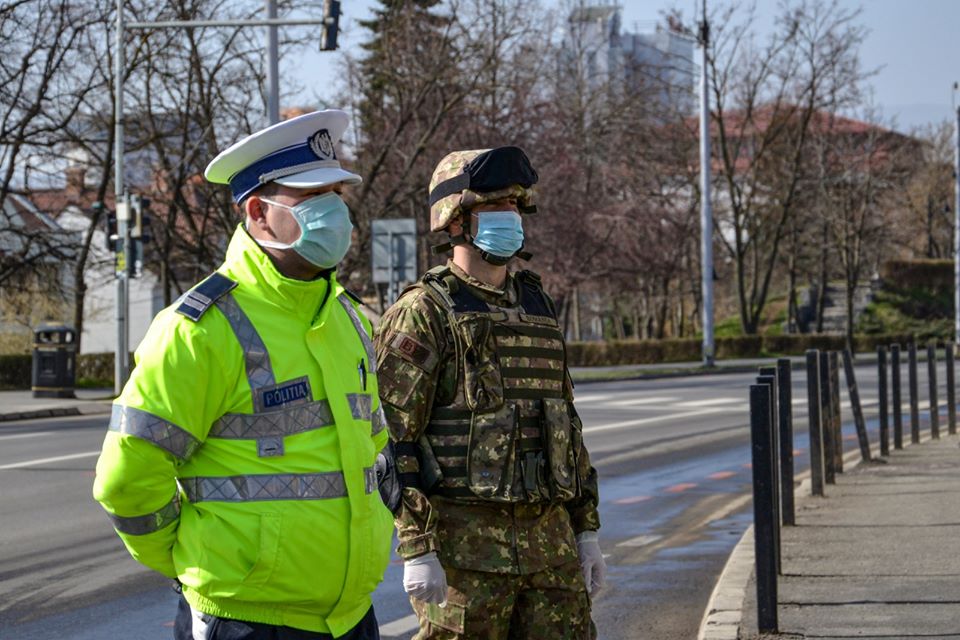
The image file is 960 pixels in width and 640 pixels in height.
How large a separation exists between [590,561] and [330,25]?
55.5ft

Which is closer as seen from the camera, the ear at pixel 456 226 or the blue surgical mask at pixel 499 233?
the blue surgical mask at pixel 499 233

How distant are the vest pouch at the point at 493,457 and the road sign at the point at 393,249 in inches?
816

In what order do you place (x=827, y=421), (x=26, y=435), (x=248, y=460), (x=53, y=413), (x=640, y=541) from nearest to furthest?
(x=248, y=460)
(x=640, y=541)
(x=827, y=421)
(x=26, y=435)
(x=53, y=413)

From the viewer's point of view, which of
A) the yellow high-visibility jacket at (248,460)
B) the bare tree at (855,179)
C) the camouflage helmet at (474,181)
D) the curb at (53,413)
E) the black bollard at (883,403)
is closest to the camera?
the yellow high-visibility jacket at (248,460)

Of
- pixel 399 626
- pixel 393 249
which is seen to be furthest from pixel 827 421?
pixel 393 249

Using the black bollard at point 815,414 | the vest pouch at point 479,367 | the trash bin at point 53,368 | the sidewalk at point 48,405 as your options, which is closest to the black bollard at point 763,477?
the vest pouch at point 479,367

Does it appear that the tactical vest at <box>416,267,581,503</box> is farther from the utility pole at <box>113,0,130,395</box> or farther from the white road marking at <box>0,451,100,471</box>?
the utility pole at <box>113,0,130,395</box>

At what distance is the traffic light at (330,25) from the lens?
20.0 m

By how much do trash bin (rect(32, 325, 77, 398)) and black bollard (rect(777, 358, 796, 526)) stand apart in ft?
67.7

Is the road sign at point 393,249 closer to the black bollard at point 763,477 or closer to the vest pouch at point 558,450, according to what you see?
the black bollard at point 763,477

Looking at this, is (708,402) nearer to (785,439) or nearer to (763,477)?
(785,439)

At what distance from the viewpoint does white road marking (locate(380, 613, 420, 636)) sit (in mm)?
6817

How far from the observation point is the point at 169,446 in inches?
112

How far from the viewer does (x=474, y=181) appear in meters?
4.11
